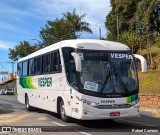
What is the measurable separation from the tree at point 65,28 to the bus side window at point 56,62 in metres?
50.0

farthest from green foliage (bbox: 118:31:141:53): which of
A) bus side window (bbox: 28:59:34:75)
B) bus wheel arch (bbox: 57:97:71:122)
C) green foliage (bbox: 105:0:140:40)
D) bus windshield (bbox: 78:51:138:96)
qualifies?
bus windshield (bbox: 78:51:138:96)

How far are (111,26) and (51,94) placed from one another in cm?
4334

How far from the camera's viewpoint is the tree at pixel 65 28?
68.4 meters

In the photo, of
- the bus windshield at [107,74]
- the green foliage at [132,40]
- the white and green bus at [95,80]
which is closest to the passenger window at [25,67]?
the white and green bus at [95,80]

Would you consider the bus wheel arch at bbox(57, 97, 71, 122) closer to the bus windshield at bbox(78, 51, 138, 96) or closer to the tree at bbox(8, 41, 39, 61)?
the bus windshield at bbox(78, 51, 138, 96)

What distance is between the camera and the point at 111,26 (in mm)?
60750

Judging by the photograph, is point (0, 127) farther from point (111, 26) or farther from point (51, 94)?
point (111, 26)

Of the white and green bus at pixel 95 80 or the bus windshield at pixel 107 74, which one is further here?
the bus windshield at pixel 107 74

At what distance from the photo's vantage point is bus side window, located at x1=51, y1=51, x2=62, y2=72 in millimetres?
17091

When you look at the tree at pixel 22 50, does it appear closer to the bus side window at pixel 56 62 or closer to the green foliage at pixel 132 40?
the green foliage at pixel 132 40

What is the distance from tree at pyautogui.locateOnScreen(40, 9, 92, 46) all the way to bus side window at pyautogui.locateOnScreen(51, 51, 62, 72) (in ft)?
164

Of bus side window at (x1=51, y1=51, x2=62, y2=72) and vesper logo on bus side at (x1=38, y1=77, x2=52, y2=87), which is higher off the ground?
bus side window at (x1=51, y1=51, x2=62, y2=72)

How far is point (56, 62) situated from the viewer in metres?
17.6

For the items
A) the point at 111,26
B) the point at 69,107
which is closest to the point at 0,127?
the point at 69,107
